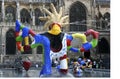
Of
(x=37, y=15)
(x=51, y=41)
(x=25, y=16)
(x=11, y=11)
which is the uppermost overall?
(x=11, y=11)

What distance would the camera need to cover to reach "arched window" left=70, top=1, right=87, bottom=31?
4947 centimetres

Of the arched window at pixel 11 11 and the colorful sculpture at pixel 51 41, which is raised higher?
the arched window at pixel 11 11

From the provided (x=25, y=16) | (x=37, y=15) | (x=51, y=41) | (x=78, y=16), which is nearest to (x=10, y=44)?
(x=25, y=16)

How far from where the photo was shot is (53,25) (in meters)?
23.0

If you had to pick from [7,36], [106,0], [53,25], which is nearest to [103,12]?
[106,0]

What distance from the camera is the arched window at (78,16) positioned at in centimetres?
4947

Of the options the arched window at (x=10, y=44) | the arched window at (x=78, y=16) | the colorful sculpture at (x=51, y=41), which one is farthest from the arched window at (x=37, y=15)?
the colorful sculpture at (x=51, y=41)

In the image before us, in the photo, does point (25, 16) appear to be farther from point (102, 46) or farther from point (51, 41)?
point (51, 41)

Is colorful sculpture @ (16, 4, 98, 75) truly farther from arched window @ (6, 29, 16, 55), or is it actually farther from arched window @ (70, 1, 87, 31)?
arched window @ (70, 1, 87, 31)

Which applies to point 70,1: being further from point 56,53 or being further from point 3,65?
point 56,53

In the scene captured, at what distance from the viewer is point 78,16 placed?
5019 centimetres

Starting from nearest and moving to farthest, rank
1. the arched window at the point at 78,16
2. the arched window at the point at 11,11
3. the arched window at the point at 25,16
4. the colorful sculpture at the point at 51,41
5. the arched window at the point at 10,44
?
the colorful sculpture at the point at 51,41, the arched window at the point at 10,44, the arched window at the point at 78,16, the arched window at the point at 11,11, the arched window at the point at 25,16

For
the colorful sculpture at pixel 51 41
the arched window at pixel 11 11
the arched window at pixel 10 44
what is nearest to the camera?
the colorful sculpture at pixel 51 41

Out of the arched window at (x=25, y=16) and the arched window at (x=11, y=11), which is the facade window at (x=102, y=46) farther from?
the arched window at (x=11, y=11)
